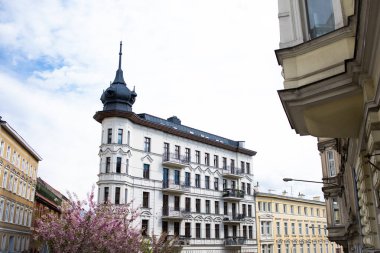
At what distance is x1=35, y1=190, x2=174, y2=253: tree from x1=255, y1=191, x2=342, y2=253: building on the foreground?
3054 centimetres

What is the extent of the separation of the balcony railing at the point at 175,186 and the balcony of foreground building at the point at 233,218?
6.97 metres

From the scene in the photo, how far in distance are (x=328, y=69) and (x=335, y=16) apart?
1.18m

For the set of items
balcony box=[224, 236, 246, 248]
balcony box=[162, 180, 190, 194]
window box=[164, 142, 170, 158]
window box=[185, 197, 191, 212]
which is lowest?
balcony box=[224, 236, 246, 248]

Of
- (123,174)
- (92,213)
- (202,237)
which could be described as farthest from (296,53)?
(202,237)

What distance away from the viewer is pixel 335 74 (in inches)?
288

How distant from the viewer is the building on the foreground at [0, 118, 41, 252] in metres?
38.7

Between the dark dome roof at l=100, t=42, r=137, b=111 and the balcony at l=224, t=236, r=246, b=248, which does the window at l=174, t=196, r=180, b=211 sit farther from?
the dark dome roof at l=100, t=42, r=137, b=111

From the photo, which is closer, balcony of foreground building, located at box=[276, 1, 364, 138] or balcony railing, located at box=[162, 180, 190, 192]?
balcony of foreground building, located at box=[276, 1, 364, 138]

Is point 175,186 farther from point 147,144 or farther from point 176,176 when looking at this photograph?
point 147,144

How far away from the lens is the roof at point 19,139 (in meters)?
37.1

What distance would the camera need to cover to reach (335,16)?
7.93 metres

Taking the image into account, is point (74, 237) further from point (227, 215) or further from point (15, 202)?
point (227, 215)

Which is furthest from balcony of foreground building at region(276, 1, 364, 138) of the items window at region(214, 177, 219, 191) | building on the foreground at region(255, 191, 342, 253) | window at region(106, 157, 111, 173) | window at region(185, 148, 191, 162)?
building on the foreground at region(255, 191, 342, 253)

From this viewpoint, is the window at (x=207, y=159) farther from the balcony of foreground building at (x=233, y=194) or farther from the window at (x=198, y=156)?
the balcony of foreground building at (x=233, y=194)
